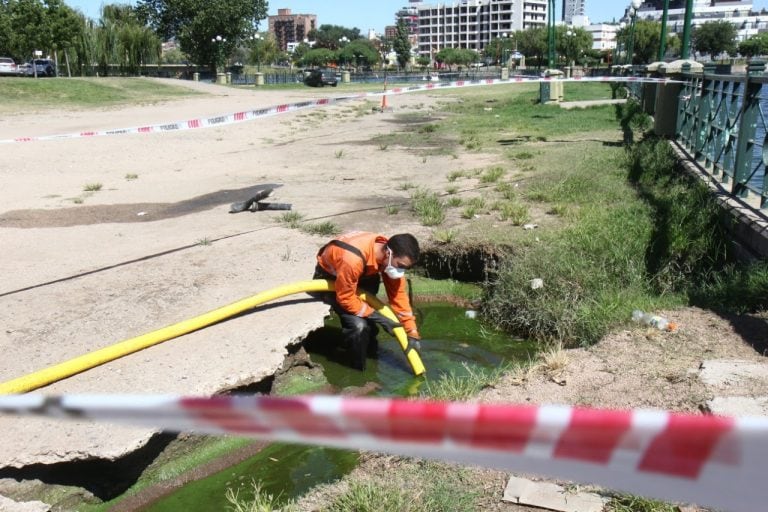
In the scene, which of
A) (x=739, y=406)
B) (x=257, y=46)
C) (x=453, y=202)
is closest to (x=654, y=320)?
(x=739, y=406)

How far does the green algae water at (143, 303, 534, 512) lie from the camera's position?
13.0ft

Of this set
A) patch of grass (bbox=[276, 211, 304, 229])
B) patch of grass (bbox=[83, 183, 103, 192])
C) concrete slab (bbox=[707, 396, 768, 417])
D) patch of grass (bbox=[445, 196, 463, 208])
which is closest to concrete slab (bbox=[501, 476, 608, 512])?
concrete slab (bbox=[707, 396, 768, 417])

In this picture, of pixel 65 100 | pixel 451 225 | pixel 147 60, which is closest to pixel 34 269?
pixel 451 225

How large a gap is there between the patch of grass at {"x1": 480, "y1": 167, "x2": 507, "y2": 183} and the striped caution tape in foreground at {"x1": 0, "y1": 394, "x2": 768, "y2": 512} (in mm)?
9264

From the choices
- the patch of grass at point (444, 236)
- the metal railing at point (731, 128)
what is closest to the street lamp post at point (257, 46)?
the metal railing at point (731, 128)

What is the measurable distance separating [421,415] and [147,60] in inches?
2522

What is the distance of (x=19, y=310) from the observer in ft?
18.2

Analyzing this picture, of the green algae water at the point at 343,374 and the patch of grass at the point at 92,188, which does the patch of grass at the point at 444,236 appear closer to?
the green algae water at the point at 343,374

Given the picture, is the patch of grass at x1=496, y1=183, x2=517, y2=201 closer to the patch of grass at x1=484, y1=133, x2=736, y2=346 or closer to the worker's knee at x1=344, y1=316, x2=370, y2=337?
the patch of grass at x1=484, y1=133, x2=736, y2=346

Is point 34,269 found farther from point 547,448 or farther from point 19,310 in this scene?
point 547,448

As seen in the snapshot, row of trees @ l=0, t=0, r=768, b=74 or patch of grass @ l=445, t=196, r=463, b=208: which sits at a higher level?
row of trees @ l=0, t=0, r=768, b=74

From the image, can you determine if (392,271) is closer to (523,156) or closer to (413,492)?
(413,492)

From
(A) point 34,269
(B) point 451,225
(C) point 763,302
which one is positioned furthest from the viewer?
(B) point 451,225

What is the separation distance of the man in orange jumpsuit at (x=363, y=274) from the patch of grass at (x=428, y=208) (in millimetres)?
2493
